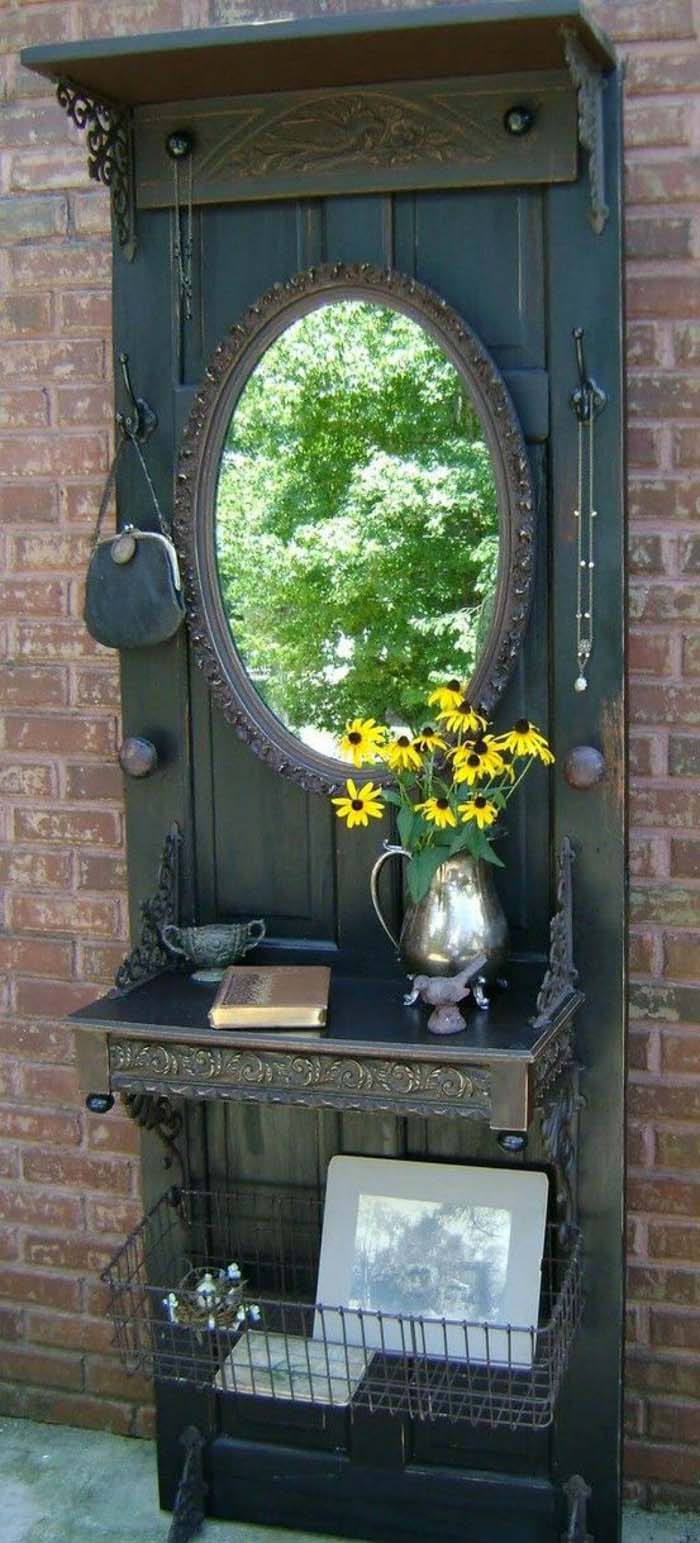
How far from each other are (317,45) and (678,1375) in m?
2.05

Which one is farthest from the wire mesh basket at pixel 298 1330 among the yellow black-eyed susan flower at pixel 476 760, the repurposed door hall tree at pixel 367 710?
the yellow black-eyed susan flower at pixel 476 760

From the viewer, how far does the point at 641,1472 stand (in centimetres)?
261

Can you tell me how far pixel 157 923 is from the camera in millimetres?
2441

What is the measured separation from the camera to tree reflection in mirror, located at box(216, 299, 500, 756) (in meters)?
2.28

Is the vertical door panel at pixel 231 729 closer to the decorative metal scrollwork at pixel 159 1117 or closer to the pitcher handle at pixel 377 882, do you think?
the pitcher handle at pixel 377 882

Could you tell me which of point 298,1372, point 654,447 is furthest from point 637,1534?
point 654,447

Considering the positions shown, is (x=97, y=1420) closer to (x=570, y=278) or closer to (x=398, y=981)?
(x=398, y=981)

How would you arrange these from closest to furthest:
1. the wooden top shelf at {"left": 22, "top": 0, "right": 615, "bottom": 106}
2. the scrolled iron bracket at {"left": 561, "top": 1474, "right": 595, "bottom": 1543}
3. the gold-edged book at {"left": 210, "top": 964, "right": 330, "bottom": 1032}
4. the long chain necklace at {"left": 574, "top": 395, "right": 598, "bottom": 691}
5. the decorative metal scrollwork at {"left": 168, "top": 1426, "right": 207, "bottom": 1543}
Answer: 1. the wooden top shelf at {"left": 22, "top": 0, "right": 615, "bottom": 106}
2. the gold-edged book at {"left": 210, "top": 964, "right": 330, "bottom": 1032}
3. the long chain necklace at {"left": 574, "top": 395, "right": 598, "bottom": 691}
4. the scrolled iron bracket at {"left": 561, "top": 1474, "right": 595, "bottom": 1543}
5. the decorative metal scrollwork at {"left": 168, "top": 1426, "right": 207, "bottom": 1543}

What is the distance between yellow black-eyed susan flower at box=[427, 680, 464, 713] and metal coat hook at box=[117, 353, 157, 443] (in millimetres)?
603

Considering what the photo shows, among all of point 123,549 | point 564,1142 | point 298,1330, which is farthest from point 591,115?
point 298,1330

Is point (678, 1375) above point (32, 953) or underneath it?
underneath

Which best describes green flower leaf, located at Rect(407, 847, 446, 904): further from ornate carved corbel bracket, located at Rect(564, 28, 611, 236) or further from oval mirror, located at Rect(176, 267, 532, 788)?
ornate carved corbel bracket, located at Rect(564, 28, 611, 236)

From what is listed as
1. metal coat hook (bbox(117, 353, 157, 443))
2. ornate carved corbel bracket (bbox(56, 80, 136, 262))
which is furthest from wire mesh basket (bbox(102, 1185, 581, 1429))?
ornate carved corbel bracket (bbox(56, 80, 136, 262))

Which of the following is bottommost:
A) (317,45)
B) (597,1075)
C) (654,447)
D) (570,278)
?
(597,1075)
